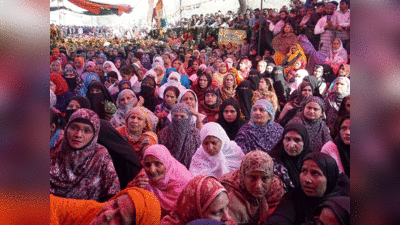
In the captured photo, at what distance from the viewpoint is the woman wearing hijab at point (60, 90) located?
3622mm

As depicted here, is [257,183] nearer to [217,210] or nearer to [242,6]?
[217,210]

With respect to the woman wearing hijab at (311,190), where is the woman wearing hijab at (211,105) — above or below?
above

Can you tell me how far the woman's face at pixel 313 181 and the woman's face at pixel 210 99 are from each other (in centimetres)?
206

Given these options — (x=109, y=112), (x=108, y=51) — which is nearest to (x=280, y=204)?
(x=109, y=112)

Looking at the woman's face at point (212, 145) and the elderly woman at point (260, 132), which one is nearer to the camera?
the woman's face at point (212, 145)

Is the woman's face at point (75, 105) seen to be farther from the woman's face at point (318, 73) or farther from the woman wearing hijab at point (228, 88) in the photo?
the woman's face at point (318, 73)

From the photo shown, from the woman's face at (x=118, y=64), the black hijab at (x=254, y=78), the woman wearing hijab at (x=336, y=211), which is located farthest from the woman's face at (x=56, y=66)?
the woman wearing hijab at (x=336, y=211)

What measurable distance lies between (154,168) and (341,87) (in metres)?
2.21

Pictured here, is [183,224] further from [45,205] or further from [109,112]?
[109,112]

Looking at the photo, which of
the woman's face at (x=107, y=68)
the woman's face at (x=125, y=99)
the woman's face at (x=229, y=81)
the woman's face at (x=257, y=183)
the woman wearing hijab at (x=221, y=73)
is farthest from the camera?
the woman's face at (x=107, y=68)

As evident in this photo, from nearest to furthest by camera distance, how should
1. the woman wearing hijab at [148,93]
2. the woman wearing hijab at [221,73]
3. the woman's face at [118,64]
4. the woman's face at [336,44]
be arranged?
1. the woman wearing hijab at [148,93]
2. the woman wearing hijab at [221,73]
3. the woman's face at [336,44]
4. the woman's face at [118,64]

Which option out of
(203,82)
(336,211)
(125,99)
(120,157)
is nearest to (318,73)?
(203,82)

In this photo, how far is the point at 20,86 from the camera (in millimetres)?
797

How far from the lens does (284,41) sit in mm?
6273
